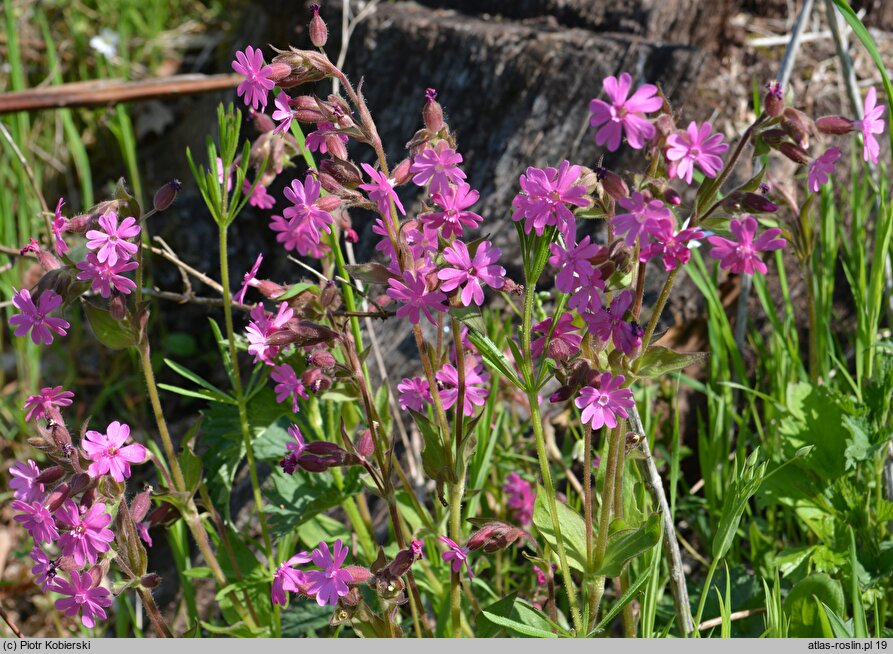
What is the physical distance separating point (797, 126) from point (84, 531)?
3.88 ft

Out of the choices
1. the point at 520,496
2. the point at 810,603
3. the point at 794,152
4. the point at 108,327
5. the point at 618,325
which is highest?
the point at 794,152

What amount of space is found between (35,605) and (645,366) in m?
2.17

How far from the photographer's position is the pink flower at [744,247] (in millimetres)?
1126

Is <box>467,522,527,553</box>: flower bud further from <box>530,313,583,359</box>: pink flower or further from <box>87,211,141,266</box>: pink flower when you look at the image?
<box>87,211,141,266</box>: pink flower

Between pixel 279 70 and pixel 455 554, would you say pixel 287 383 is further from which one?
pixel 279 70

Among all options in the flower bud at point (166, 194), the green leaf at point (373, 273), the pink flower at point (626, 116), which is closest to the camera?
the pink flower at point (626, 116)

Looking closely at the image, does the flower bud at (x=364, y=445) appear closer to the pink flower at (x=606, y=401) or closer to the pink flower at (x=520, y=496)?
the pink flower at (x=606, y=401)

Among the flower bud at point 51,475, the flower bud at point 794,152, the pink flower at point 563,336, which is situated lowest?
the flower bud at point 51,475

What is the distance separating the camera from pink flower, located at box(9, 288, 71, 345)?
4.39 ft

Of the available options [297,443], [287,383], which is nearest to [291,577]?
[297,443]

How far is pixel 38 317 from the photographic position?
136cm

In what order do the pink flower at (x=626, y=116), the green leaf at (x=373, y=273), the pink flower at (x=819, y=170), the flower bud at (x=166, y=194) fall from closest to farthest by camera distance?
1. the pink flower at (x=626, y=116)
2. the pink flower at (x=819, y=170)
3. the green leaf at (x=373, y=273)
4. the flower bud at (x=166, y=194)

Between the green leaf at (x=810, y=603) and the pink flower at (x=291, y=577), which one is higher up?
the pink flower at (x=291, y=577)

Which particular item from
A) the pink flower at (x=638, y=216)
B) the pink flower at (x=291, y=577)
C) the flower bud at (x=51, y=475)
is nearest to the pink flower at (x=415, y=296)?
the pink flower at (x=638, y=216)
